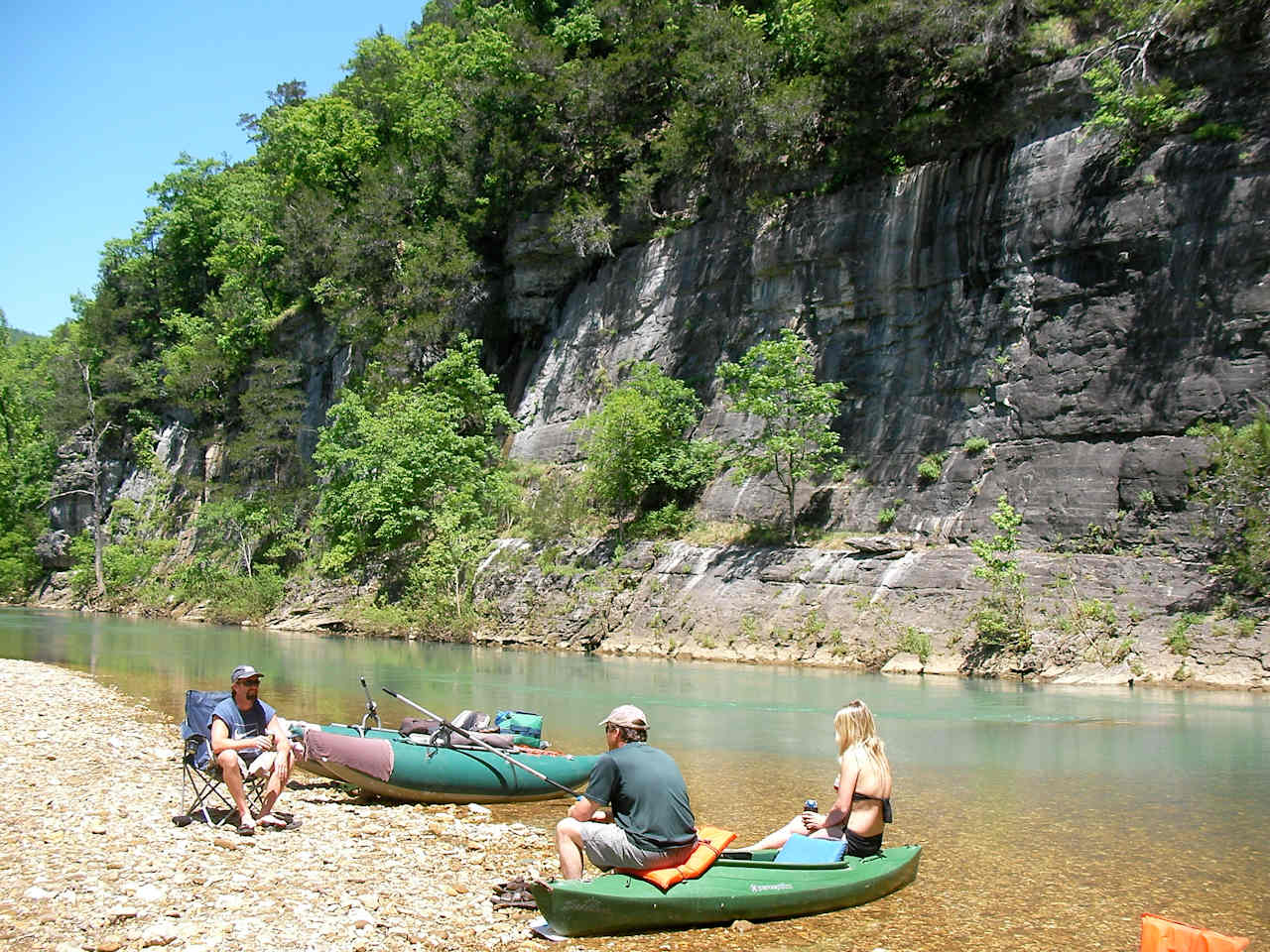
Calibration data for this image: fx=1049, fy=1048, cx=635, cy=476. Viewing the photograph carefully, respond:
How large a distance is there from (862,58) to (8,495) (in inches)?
1738

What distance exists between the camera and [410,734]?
10312mm

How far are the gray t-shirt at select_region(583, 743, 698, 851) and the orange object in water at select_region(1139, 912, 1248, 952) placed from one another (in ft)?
8.60

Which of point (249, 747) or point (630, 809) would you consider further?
point (249, 747)

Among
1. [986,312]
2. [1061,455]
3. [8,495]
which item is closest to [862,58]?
[986,312]

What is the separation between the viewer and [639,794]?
6535 millimetres

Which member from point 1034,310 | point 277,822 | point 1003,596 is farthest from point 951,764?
point 1034,310

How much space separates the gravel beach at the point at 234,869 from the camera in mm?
6199

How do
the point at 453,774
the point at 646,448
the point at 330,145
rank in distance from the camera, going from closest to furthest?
the point at 453,774 < the point at 646,448 < the point at 330,145

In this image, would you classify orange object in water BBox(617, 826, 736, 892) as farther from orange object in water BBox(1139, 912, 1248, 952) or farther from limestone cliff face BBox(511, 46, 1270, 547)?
limestone cliff face BBox(511, 46, 1270, 547)

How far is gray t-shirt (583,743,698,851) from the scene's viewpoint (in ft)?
21.4

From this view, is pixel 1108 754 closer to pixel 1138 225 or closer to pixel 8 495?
pixel 1138 225

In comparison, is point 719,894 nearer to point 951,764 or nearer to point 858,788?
point 858,788

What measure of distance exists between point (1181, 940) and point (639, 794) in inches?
119

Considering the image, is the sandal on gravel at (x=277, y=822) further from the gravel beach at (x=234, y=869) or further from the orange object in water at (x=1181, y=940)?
the orange object in water at (x=1181, y=940)
